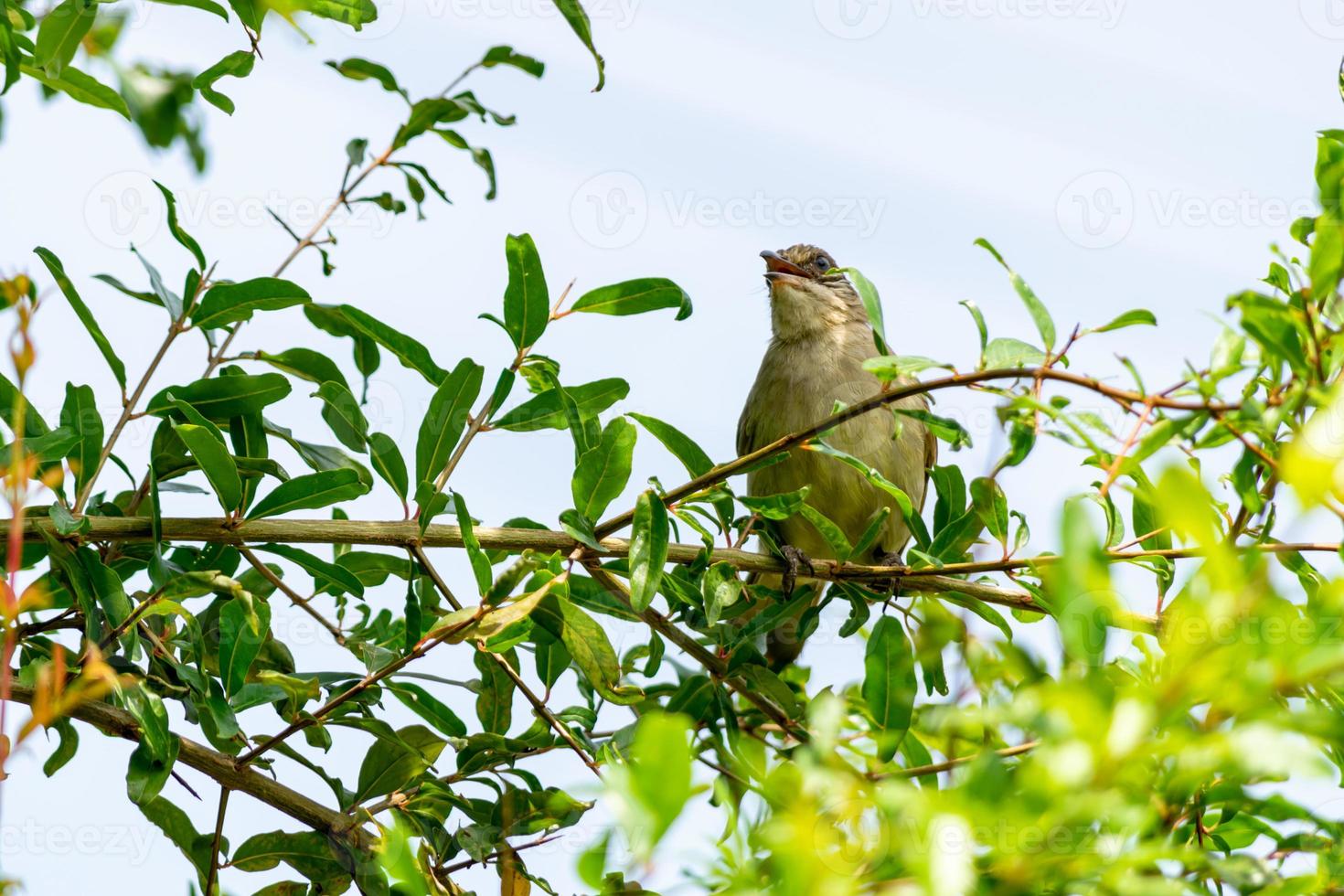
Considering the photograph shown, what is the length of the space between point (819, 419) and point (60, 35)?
354 cm

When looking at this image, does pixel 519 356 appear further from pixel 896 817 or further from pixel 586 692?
pixel 896 817

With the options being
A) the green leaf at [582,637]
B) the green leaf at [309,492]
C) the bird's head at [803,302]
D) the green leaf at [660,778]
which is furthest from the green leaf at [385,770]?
the bird's head at [803,302]

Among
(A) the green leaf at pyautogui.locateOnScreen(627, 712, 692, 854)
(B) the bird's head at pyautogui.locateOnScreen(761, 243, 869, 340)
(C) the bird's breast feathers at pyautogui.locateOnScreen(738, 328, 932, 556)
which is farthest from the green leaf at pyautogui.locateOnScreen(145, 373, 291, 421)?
(B) the bird's head at pyautogui.locateOnScreen(761, 243, 869, 340)

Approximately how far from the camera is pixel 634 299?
2959 mm

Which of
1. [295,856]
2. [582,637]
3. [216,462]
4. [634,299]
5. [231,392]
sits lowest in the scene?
[295,856]

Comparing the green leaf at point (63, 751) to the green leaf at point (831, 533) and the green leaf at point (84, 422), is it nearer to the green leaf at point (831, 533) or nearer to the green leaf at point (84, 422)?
the green leaf at point (84, 422)

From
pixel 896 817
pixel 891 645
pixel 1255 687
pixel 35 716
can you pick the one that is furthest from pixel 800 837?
pixel 891 645

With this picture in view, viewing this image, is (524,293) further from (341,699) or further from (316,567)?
(341,699)

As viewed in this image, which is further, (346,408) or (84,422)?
(346,408)

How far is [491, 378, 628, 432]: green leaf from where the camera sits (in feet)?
9.39

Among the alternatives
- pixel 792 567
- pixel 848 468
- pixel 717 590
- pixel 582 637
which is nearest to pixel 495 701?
pixel 582 637

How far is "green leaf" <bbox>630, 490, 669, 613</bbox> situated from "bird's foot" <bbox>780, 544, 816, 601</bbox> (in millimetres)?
462

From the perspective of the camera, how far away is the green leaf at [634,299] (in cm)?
294

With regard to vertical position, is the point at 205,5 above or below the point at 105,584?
above
